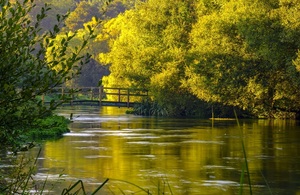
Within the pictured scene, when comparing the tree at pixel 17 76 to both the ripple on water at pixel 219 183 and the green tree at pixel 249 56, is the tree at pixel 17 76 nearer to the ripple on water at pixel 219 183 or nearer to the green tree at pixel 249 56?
the ripple on water at pixel 219 183

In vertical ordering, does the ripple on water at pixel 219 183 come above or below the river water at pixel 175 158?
below

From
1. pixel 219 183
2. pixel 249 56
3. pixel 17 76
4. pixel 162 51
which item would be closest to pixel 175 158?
pixel 219 183

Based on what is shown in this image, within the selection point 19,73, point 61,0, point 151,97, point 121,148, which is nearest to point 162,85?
point 151,97

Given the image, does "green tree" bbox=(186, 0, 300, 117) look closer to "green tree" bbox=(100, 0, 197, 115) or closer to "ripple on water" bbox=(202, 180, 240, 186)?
"green tree" bbox=(100, 0, 197, 115)

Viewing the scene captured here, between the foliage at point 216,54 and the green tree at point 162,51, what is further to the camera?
the green tree at point 162,51

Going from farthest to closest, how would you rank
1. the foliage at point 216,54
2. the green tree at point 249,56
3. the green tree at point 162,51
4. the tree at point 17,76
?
the green tree at point 162,51, the foliage at point 216,54, the green tree at point 249,56, the tree at point 17,76

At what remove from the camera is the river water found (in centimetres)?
1823

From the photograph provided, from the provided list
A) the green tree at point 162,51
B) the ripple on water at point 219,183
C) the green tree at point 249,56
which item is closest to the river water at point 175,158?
the ripple on water at point 219,183

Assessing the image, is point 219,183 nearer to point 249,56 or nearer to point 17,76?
point 17,76

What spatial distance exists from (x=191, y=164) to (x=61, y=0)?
92467mm

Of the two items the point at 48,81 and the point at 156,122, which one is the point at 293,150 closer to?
the point at 156,122

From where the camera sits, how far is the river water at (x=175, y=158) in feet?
59.8

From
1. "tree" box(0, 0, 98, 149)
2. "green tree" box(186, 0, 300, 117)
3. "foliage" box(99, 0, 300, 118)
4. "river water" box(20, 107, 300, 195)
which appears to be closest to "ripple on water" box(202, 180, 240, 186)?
"river water" box(20, 107, 300, 195)

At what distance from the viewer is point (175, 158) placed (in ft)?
79.6
